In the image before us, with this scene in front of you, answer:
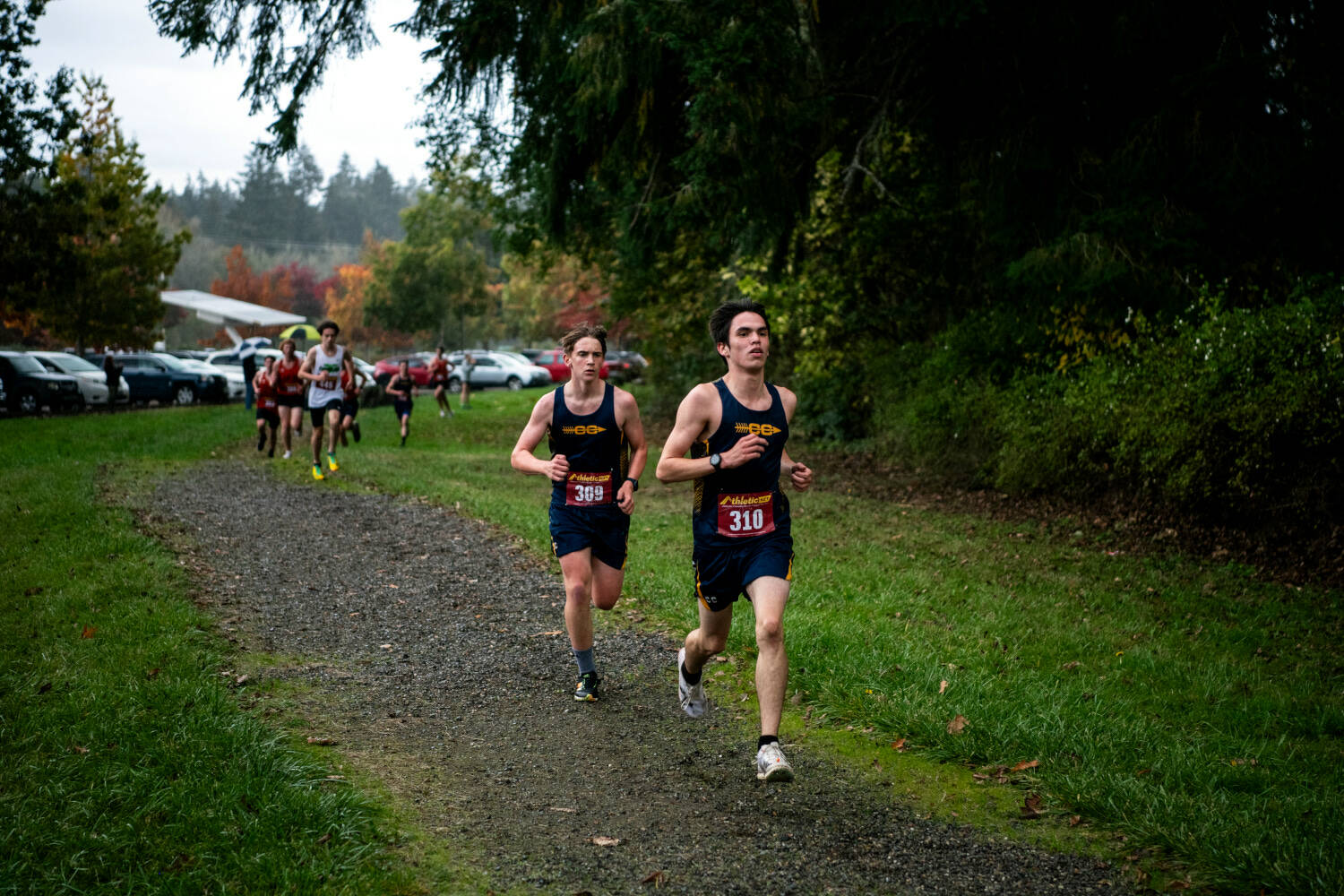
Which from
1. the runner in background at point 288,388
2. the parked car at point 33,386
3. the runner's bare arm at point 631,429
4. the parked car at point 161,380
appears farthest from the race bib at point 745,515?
the parked car at point 161,380

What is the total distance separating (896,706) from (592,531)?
1.83 m

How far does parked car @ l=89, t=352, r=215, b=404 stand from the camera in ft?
111

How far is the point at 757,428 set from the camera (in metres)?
5.07

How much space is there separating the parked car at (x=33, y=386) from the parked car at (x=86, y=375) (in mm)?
751

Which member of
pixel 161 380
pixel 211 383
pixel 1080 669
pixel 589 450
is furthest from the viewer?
pixel 211 383

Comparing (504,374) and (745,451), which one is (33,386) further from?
(745,451)

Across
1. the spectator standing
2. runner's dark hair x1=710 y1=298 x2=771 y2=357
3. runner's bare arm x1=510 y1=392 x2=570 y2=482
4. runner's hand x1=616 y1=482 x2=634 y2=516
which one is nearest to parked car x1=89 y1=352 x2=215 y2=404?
the spectator standing

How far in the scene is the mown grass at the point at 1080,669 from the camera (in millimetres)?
4605

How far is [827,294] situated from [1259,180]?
7.56 m

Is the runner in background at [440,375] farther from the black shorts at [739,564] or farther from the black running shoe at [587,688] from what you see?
the black shorts at [739,564]

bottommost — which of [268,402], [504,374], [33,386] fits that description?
[33,386]

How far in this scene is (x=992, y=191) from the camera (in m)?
13.1

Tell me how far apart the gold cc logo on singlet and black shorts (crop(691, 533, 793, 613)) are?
18.7 inches

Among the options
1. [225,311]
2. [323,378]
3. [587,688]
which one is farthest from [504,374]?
[587,688]
